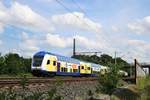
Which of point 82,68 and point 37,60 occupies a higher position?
point 37,60

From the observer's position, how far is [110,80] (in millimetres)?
26328

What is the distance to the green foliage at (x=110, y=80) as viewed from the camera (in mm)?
25812

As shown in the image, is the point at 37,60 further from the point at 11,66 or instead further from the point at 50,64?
the point at 11,66

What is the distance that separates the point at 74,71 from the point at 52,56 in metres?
10.8

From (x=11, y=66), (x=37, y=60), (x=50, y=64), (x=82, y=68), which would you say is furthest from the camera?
(x=82, y=68)

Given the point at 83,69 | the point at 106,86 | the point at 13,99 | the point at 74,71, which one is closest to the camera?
the point at 13,99

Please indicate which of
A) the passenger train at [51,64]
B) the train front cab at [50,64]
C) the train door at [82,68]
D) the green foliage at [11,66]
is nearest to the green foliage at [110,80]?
the green foliage at [11,66]

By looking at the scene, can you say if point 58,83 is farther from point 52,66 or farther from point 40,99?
point 52,66

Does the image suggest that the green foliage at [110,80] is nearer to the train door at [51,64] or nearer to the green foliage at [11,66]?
the green foliage at [11,66]

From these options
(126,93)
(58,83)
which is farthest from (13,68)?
(58,83)

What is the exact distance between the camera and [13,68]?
4875 cm

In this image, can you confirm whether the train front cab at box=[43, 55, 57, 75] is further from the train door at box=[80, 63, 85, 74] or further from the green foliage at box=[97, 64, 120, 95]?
the green foliage at box=[97, 64, 120, 95]

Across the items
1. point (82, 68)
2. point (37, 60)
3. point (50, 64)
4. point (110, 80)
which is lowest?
point (110, 80)

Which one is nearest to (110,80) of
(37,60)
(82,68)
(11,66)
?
(37,60)
